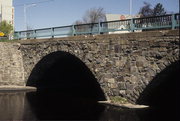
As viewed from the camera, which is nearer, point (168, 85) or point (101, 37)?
point (101, 37)

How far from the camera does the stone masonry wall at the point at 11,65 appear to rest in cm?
2703

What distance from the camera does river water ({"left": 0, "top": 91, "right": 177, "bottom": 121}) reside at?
16219mm

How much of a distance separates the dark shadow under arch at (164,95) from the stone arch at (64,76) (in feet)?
19.9

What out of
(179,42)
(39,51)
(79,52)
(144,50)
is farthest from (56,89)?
(179,42)

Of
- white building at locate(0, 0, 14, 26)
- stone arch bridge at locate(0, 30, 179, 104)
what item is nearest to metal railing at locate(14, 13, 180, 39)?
stone arch bridge at locate(0, 30, 179, 104)

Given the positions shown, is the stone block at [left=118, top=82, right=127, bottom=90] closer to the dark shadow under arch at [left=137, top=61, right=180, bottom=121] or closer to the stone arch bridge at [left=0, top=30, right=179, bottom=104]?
the stone arch bridge at [left=0, top=30, right=179, bottom=104]

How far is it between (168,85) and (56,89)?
40.1 feet

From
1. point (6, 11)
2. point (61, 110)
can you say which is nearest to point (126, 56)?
point (61, 110)

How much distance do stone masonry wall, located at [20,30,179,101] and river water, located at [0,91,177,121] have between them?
1312mm

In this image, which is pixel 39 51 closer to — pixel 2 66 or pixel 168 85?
pixel 2 66

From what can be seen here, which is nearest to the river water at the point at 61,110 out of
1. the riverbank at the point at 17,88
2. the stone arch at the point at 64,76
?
the riverbank at the point at 17,88

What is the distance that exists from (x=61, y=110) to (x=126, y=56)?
5.53 meters

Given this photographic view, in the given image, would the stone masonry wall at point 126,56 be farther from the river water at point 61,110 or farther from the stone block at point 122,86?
the river water at point 61,110

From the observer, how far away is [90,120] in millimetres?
15859
